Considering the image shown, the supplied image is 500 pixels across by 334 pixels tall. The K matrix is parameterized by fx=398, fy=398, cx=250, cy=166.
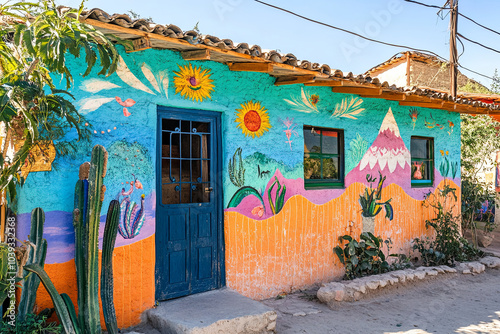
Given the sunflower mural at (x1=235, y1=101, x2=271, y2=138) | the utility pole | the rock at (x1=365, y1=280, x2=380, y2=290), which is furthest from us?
the utility pole

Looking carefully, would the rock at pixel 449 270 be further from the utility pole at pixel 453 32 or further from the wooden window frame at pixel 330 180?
the utility pole at pixel 453 32

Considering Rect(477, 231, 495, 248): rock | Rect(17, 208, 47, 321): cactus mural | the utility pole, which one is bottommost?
Rect(477, 231, 495, 248): rock

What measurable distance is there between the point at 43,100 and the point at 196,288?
2.91 m

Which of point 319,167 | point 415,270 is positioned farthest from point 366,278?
point 319,167

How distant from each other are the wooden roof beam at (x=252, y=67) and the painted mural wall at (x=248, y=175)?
149mm

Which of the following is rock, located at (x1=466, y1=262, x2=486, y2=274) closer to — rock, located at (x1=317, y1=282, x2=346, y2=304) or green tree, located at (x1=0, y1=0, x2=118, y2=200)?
rock, located at (x1=317, y1=282, x2=346, y2=304)

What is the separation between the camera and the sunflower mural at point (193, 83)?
4664 mm

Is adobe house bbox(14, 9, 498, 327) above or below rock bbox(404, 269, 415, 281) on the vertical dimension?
above

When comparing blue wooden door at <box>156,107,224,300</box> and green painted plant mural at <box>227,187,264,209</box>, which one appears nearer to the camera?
blue wooden door at <box>156,107,224,300</box>

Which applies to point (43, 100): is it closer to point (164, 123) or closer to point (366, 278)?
point (164, 123)

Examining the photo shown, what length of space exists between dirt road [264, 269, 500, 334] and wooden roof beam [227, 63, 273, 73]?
9.86 feet

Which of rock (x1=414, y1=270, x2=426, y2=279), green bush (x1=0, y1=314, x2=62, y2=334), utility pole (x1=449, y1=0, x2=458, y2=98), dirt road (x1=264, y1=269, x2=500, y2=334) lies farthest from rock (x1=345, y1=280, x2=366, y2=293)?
utility pole (x1=449, y1=0, x2=458, y2=98)

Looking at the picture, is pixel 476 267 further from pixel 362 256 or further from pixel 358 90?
pixel 358 90

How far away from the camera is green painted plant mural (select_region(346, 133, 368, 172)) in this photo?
650cm
